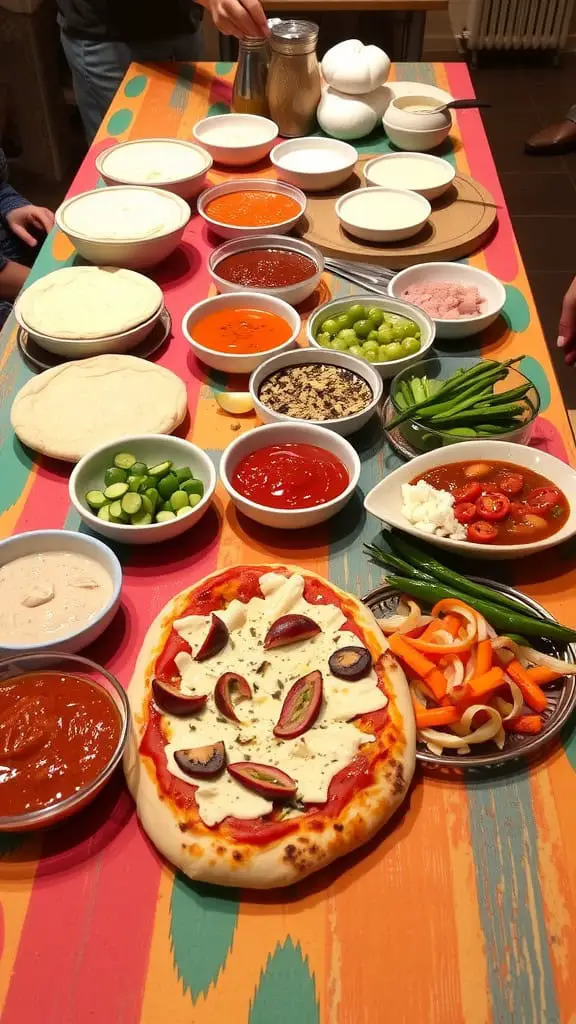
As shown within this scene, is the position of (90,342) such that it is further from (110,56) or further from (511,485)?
(110,56)

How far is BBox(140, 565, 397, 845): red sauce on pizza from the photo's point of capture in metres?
1.69

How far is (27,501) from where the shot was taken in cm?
249

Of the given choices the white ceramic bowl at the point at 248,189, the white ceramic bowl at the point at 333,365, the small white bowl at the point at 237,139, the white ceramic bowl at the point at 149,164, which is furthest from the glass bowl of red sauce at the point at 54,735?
the small white bowl at the point at 237,139

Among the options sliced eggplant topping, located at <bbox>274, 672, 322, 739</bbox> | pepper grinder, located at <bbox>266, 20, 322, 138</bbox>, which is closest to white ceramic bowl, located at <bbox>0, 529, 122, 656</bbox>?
sliced eggplant topping, located at <bbox>274, 672, 322, 739</bbox>

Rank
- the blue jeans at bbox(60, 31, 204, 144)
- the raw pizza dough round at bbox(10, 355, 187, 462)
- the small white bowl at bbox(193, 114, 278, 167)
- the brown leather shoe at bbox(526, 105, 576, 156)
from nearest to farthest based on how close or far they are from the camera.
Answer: the raw pizza dough round at bbox(10, 355, 187, 462)
the small white bowl at bbox(193, 114, 278, 167)
the blue jeans at bbox(60, 31, 204, 144)
the brown leather shoe at bbox(526, 105, 576, 156)

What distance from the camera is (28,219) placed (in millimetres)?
4312

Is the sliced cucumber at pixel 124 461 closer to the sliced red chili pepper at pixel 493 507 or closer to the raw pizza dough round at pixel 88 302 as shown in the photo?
the raw pizza dough round at pixel 88 302

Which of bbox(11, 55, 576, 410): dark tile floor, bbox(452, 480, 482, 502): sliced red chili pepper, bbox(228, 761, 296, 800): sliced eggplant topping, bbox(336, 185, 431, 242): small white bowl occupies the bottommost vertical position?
bbox(11, 55, 576, 410): dark tile floor

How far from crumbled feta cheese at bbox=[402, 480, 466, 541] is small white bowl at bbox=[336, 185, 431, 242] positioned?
5.17ft

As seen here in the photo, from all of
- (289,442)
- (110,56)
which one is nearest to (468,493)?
(289,442)

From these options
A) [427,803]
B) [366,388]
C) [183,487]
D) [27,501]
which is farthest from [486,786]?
[27,501]

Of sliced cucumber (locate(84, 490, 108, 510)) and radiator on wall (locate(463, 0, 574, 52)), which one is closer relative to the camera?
sliced cucumber (locate(84, 490, 108, 510))

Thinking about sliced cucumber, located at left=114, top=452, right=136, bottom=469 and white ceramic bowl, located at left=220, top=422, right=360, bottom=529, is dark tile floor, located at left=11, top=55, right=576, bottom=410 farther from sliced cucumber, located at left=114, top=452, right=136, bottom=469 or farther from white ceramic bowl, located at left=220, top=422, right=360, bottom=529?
sliced cucumber, located at left=114, top=452, right=136, bottom=469

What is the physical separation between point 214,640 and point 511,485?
1017 millimetres
